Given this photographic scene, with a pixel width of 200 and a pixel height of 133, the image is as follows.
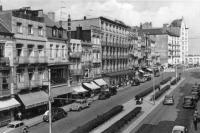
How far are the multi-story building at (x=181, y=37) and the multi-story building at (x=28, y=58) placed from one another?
439 ft

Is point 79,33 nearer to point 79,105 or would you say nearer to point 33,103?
point 79,105

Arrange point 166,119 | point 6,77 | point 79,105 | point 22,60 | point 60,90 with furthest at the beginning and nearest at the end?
point 60,90
point 79,105
point 22,60
point 166,119
point 6,77

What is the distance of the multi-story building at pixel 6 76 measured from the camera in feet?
138

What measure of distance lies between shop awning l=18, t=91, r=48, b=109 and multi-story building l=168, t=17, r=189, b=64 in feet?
445

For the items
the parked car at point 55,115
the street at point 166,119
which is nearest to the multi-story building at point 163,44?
the street at point 166,119

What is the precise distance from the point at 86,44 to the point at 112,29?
20.2 metres

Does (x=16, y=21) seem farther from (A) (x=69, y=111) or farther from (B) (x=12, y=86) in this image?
(A) (x=69, y=111)

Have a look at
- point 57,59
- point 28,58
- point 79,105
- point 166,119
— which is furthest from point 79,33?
point 166,119

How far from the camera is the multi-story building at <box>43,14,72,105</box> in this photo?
177 ft

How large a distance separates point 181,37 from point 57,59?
142214mm

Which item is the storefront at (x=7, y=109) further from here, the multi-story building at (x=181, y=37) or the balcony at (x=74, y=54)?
the multi-story building at (x=181, y=37)

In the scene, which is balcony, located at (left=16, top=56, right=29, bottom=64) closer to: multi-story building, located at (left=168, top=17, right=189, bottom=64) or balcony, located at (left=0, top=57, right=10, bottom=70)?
balcony, located at (left=0, top=57, right=10, bottom=70)

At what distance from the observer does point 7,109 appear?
41875mm

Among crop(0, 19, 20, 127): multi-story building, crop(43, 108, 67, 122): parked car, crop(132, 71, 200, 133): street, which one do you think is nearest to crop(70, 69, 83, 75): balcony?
crop(43, 108, 67, 122): parked car
